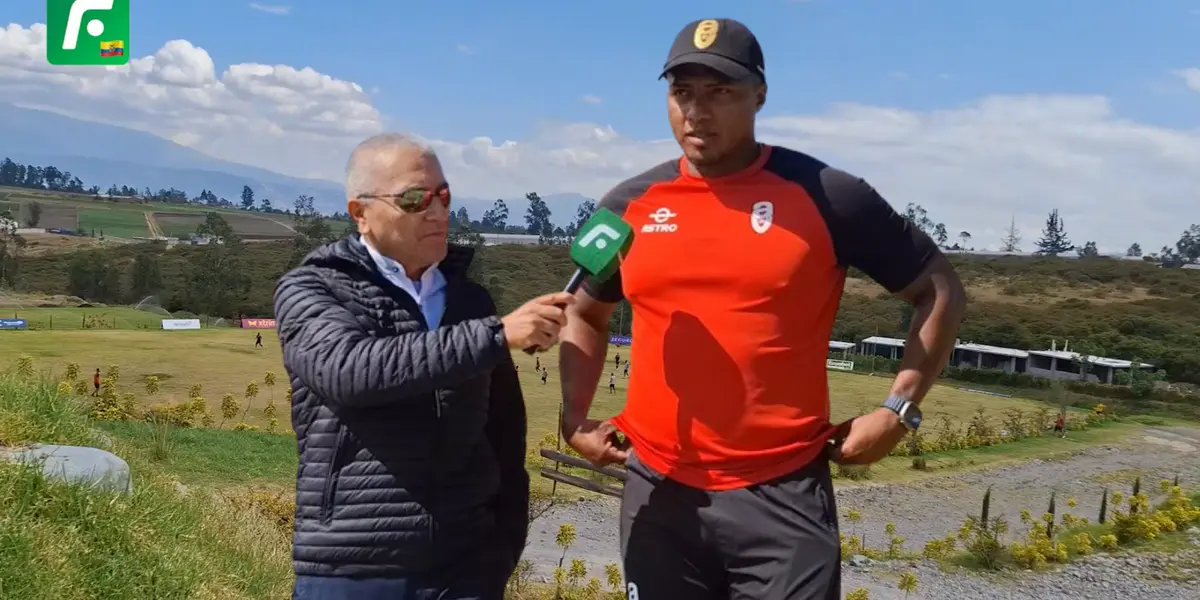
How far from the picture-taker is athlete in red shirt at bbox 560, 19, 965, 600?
85.5 inches

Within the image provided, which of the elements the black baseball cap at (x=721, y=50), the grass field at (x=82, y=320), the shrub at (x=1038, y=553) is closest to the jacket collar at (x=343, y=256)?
the black baseball cap at (x=721, y=50)

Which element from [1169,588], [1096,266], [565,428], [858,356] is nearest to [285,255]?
[858,356]

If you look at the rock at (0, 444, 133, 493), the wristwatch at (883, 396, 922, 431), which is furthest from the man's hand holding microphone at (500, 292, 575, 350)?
the rock at (0, 444, 133, 493)

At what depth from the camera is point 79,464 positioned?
4.71 m

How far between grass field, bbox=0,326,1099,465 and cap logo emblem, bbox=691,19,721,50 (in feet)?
58.2

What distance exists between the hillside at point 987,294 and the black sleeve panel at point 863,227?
138 feet

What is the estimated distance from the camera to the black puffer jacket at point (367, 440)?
198cm

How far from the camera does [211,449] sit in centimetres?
1152

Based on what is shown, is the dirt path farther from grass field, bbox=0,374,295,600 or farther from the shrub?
grass field, bbox=0,374,295,600

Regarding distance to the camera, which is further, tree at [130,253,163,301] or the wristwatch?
tree at [130,253,163,301]

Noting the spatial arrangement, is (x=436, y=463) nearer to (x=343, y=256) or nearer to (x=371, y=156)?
(x=343, y=256)

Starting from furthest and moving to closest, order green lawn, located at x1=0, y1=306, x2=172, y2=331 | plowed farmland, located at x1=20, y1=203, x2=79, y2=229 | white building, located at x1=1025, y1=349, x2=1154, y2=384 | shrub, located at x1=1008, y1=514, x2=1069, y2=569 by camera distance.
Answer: plowed farmland, located at x1=20, y1=203, x2=79, y2=229, white building, located at x1=1025, y1=349, x2=1154, y2=384, green lawn, located at x1=0, y1=306, x2=172, y2=331, shrub, located at x1=1008, y1=514, x2=1069, y2=569

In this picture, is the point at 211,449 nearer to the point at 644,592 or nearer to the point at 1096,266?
the point at 644,592

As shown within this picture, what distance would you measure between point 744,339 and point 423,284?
71 centimetres
